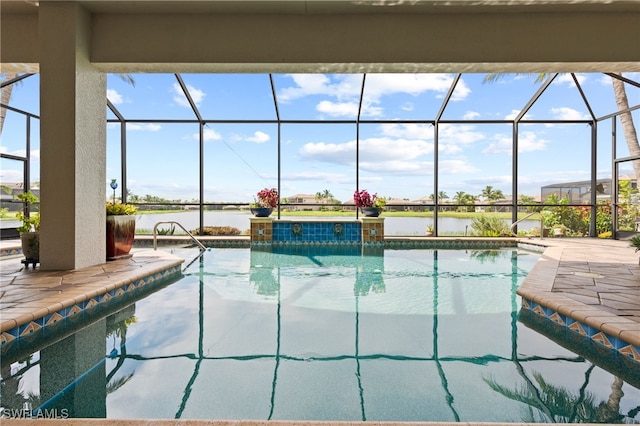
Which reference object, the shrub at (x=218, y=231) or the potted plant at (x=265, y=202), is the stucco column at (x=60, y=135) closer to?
the potted plant at (x=265, y=202)

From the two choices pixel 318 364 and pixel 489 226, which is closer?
pixel 318 364

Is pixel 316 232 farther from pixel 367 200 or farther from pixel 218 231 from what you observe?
pixel 218 231

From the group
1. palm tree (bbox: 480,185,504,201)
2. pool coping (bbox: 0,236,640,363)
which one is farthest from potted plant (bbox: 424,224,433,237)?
palm tree (bbox: 480,185,504,201)

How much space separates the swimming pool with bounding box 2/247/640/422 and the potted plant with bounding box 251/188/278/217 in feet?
15.1

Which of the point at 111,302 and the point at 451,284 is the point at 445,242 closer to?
the point at 451,284

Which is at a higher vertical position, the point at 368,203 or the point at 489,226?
the point at 368,203

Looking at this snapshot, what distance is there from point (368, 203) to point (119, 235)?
5388mm

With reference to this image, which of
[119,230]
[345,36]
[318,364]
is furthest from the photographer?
[119,230]

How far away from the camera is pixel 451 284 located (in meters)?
4.24

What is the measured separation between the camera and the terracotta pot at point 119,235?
4.82 meters

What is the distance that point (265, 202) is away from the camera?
8.59 meters

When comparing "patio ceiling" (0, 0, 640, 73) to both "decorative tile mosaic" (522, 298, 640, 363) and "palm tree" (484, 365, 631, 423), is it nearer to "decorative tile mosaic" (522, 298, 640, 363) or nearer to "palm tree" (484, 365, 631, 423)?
"decorative tile mosaic" (522, 298, 640, 363)

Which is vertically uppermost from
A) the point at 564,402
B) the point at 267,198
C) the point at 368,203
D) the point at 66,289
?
the point at 267,198

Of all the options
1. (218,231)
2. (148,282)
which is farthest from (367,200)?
(148,282)
